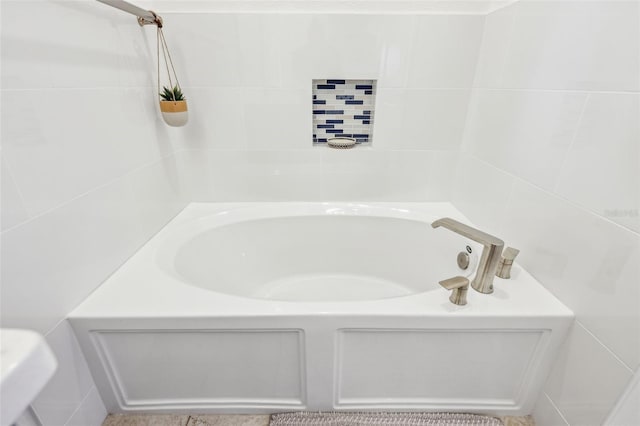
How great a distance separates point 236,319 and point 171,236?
0.60 meters

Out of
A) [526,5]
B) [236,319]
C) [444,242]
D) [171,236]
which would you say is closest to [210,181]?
[171,236]

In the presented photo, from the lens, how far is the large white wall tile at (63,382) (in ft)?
2.27

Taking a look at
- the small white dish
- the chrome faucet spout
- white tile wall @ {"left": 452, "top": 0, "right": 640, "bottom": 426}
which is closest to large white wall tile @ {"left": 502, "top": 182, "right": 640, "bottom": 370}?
white tile wall @ {"left": 452, "top": 0, "right": 640, "bottom": 426}

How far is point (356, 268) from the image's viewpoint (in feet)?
4.86

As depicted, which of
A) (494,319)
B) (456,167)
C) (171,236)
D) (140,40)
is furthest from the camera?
(456,167)

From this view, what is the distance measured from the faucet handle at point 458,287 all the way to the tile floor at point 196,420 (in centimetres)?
49

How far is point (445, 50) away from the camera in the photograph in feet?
3.96

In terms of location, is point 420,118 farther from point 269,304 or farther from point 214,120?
point 269,304

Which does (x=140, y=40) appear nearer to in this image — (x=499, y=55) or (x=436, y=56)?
(x=436, y=56)

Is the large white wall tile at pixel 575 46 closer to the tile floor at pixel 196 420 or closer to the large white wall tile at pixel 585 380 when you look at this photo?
the large white wall tile at pixel 585 380

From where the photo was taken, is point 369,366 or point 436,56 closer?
point 369,366

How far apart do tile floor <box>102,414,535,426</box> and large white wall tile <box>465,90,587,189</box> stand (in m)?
0.77

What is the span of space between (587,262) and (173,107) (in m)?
1.43

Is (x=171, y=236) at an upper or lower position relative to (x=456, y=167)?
lower
